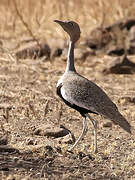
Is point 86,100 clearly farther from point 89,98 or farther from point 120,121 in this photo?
point 120,121

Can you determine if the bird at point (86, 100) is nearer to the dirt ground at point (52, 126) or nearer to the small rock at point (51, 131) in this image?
the dirt ground at point (52, 126)

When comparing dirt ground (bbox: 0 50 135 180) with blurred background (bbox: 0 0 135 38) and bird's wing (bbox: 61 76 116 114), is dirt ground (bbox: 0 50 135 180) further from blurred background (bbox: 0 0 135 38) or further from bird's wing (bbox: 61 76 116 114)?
blurred background (bbox: 0 0 135 38)

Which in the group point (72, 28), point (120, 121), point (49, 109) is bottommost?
point (49, 109)

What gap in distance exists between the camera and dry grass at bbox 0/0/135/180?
4938 mm

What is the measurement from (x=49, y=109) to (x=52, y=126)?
119cm

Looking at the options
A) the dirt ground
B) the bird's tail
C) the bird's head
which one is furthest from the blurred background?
the bird's tail

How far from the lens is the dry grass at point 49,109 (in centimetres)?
494

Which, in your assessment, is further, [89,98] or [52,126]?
[52,126]

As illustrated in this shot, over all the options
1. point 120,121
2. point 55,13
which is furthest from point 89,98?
point 55,13

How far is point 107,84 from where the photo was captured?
9.00 metres

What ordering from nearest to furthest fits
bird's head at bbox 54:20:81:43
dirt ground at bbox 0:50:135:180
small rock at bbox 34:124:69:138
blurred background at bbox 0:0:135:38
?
dirt ground at bbox 0:50:135:180 → small rock at bbox 34:124:69:138 → bird's head at bbox 54:20:81:43 → blurred background at bbox 0:0:135:38

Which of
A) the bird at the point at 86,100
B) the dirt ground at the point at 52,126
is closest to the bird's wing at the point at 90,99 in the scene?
the bird at the point at 86,100

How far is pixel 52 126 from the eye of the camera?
605 centimetres

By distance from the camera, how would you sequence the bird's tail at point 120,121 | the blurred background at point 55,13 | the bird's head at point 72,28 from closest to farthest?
the bird's tail at point 120,121, the bird's head at point 72,28, the blurred background at point 55,13
